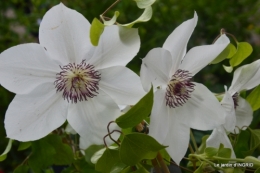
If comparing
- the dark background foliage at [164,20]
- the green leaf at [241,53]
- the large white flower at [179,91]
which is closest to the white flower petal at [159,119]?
the large white flower at [179,91]

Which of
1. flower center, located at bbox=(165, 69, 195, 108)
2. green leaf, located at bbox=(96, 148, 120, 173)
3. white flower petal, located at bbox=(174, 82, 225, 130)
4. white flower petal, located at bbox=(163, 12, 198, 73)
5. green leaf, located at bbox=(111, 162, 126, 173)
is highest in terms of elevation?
white flower petal, located at bbox=(163, 12, 198, 73)

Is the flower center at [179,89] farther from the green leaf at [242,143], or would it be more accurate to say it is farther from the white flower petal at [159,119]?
the green leaf at [242,143]

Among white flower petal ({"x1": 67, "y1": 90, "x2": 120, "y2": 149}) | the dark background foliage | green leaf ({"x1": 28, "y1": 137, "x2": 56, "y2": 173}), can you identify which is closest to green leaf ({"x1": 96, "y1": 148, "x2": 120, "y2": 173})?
white flower petal ({"x1": 67, "y1": 90, "x2": 120, "y2": 149})

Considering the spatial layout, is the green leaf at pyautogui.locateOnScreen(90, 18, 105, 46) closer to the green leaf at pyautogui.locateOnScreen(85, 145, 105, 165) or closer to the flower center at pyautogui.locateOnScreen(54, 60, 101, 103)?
the flower center at pyautogui.locateOnScreen(54, 60, 101, 103)

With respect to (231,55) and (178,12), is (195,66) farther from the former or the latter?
(178,12)

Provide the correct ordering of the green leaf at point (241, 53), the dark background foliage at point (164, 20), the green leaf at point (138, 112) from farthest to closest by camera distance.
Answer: the dark background foliage at point (164, 20) < the green leaf at point (241, 53) < the green leaf at point (138, 112)

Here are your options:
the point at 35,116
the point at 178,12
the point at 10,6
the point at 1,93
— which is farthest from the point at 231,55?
the point at 10,6
